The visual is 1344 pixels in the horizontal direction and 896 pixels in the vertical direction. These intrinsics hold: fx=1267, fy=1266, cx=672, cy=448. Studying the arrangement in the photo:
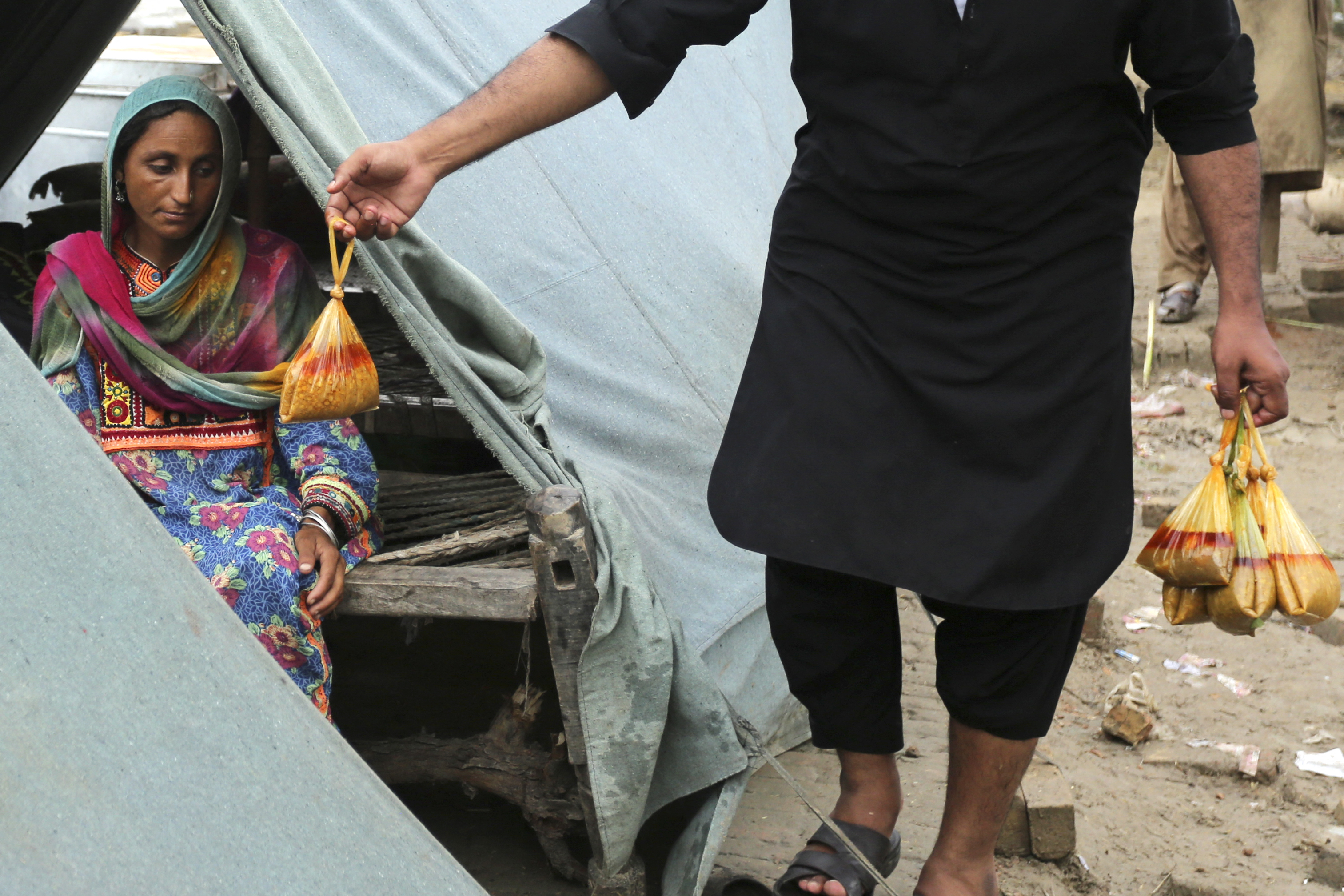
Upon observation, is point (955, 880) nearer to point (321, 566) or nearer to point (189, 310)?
point (321, 566)

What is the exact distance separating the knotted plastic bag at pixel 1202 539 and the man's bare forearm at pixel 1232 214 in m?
0.23

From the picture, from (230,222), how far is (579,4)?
4.18ft

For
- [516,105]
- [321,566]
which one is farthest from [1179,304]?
[516,105]

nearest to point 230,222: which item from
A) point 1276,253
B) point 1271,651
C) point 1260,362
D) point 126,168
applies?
point 126,168

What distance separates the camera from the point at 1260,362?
1810 mm

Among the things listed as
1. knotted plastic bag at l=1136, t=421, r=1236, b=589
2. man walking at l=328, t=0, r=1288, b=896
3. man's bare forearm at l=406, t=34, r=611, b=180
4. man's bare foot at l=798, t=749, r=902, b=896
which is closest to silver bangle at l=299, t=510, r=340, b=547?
man walking at l=328, t=0, r=1288, b=896

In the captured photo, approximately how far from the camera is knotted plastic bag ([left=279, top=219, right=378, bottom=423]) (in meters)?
1.87

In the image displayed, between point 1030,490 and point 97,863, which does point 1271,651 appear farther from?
point 97,863

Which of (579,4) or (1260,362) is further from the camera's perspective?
(579,4)

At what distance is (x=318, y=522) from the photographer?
2.29m

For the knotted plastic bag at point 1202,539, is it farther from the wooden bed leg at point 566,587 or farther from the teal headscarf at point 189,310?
the teal headscarf at point 189,310

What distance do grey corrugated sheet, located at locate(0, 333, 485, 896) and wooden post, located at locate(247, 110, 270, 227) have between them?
84.1 inches

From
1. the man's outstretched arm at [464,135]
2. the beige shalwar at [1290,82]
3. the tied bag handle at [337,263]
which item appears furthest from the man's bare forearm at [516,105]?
the beige shalwar at [1290,82]

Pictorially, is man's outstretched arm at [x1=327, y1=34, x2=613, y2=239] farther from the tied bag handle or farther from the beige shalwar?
Result: the beige shalwar
